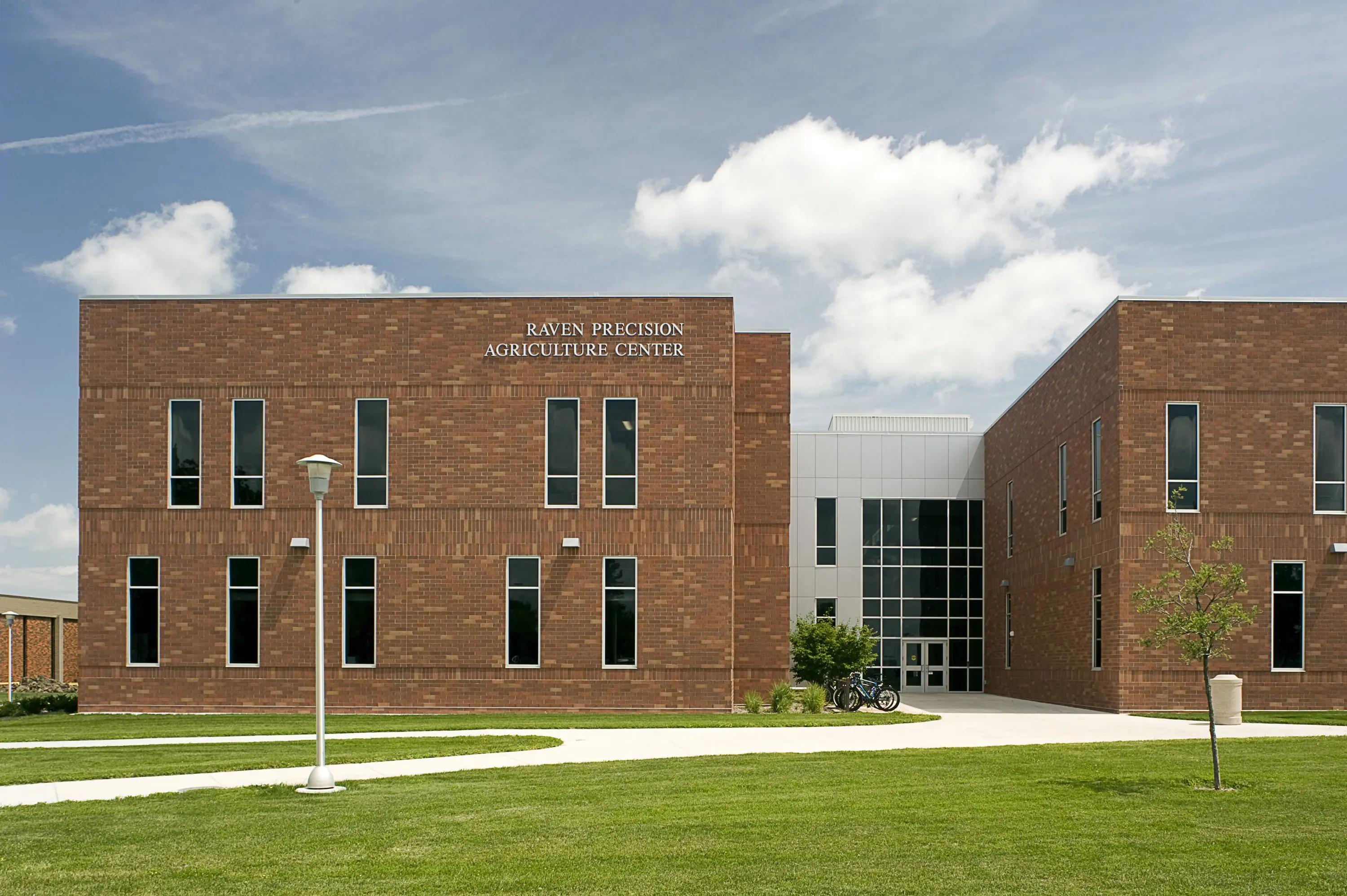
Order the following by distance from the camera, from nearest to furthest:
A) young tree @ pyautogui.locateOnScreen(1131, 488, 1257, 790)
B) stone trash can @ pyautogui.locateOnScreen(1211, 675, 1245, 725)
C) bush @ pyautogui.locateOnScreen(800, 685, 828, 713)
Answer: young tree @ pyautogui.locateOnScreen(1131, 488, 1257, 790), stone trash can @ pyautogui.locateOnScreen(1211, 675, 1245, 725), bush @ pyautogui.locateOnScreen(800, 685, 828, 713)

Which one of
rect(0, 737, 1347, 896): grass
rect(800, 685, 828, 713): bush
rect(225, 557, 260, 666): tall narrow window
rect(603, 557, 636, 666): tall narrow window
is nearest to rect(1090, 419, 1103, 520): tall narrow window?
rect(800, 685, 828, 713): bush

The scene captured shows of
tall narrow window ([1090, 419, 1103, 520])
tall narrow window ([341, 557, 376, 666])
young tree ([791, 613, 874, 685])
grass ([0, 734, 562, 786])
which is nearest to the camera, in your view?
grass ([0, 734, 562, 786])

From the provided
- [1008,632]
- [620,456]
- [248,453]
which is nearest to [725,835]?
[620,456]

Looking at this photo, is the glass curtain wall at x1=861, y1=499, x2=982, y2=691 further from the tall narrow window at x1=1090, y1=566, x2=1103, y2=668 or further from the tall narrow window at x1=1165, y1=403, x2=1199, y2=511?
the tall narrow window at x1=1165, y1=403, x2=1199, y2=511

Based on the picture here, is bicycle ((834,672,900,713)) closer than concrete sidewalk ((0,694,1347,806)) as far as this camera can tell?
No

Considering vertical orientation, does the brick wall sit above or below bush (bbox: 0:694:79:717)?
above

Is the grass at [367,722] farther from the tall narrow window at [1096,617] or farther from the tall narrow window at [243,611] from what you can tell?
the tall narrow window at [1096,617]

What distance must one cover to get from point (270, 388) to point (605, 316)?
7.72 m

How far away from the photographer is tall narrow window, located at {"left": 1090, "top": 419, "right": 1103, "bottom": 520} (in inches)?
1147

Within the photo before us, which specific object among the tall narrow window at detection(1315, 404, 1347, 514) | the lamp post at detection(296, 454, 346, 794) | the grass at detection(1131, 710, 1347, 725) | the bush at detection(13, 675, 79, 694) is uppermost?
the tall narrow window at detection(1315, 404, 1347, 514)

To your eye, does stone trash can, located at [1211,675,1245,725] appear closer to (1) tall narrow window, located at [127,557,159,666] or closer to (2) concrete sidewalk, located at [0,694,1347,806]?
(2) concrete sidewalk, located at [0,694,1347,806]

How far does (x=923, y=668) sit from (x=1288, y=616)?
55.8 feet

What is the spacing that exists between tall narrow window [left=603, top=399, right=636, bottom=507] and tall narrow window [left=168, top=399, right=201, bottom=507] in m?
9.27

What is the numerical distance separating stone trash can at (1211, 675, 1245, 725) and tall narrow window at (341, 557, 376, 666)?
17575 mm
